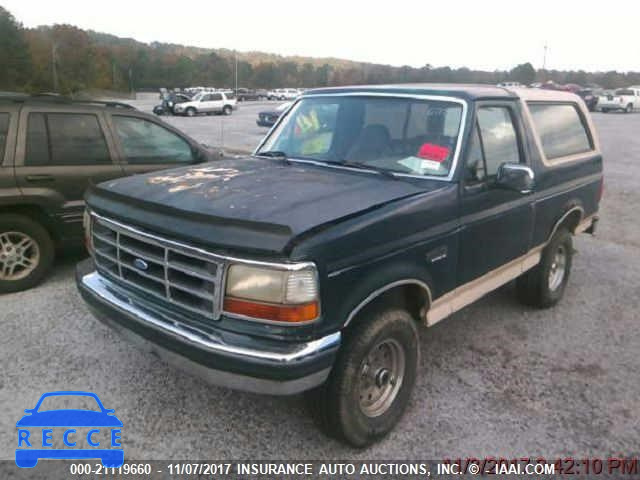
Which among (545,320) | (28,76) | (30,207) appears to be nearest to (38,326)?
(30,207)

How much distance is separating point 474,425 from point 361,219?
5.08 feet

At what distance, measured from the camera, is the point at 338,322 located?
2574 mm

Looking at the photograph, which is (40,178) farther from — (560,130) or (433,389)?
(560,130)

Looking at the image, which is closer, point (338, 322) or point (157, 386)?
point (338, 322)

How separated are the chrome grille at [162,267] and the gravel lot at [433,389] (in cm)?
87

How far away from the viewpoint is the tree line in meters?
71.6

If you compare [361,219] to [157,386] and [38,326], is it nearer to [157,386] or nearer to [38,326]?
[157,386]

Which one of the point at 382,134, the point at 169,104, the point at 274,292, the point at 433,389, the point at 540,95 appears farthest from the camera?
the point at 169,104

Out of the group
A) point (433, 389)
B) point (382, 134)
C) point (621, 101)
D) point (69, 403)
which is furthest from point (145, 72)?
point (433, 389)

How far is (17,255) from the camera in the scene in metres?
4.92

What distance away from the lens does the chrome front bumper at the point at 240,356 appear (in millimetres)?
2412

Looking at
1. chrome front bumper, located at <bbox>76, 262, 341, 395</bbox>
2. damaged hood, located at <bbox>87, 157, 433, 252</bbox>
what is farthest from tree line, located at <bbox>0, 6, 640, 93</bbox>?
chrome front bumper, located at <bbox>76, 262, 341, 395</bbox>

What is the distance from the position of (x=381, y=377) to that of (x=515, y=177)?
162 cm

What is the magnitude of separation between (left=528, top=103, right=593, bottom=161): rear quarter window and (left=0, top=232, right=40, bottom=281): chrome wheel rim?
4.81 m
